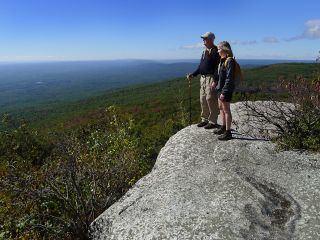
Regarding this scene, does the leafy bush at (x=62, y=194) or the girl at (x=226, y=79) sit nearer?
the leafy bush at (x=62, y=194)

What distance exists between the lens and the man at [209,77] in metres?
9.73

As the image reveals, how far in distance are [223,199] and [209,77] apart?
4.06 meters

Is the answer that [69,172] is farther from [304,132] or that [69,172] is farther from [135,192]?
[304,132]

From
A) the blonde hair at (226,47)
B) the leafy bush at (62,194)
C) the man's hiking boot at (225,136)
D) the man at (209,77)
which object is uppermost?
the blonde hair at (226,47)

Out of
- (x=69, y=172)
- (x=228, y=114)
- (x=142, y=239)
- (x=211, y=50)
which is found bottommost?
(x=142, y=239)

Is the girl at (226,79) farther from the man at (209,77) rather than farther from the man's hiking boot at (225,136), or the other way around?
the man at (209,77)

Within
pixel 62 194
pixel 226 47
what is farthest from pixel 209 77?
pixel 62 194

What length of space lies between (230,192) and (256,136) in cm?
368

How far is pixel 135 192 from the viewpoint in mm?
7617

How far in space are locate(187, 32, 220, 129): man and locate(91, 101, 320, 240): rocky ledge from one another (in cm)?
145

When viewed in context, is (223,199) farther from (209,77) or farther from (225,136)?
(209,77)

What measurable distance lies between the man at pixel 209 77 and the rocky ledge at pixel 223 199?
4.75 feet

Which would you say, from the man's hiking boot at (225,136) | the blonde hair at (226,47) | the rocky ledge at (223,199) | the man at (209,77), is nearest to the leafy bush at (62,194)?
the rocky ledge at (223,199)

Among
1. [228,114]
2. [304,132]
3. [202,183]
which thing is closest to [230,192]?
[202,183]
